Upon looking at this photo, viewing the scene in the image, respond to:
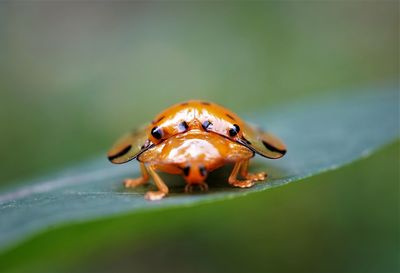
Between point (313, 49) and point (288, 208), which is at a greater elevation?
point (313, 49)

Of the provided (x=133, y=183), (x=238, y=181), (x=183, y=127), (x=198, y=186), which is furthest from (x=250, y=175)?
(x=133, y=183)

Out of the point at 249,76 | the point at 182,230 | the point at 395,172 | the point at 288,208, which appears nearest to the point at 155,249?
the point at 182,230

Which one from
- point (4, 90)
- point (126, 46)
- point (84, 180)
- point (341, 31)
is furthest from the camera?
point (341, 31)

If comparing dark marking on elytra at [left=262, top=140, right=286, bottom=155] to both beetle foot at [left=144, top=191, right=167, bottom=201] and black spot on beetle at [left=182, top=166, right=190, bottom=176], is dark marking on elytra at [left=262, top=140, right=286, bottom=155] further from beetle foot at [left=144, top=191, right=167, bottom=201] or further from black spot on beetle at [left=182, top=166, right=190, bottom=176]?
beetle foot at [left=144, top=191, right=167, bottom=201]

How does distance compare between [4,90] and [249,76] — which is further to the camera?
[249,76]

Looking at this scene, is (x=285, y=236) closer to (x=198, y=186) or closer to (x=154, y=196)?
(x=198, y=186)

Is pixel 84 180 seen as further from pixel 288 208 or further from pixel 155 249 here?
pixel 288 208

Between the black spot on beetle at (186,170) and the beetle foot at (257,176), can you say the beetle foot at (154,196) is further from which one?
the beetle foot at (257,176)
